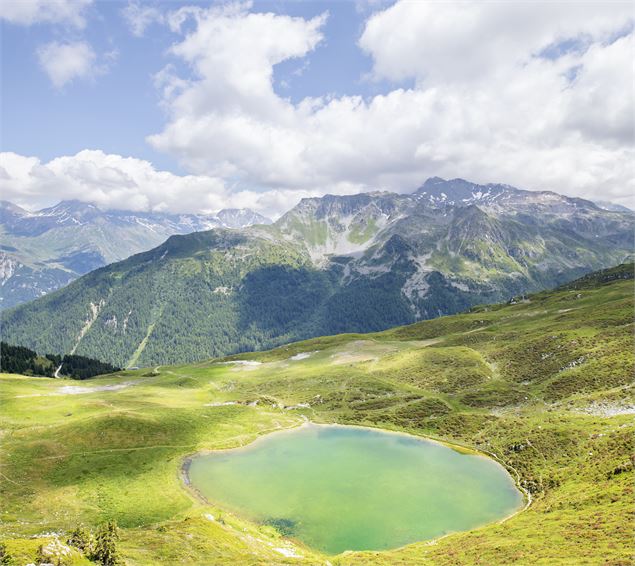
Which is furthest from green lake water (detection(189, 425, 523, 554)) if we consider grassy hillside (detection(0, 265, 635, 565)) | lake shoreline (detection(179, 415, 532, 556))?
grassy hillside (detection(0, 265, 635, 565))

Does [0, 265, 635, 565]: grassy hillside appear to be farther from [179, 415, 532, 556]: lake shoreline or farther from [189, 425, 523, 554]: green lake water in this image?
[189, 425, 523, 554]: green lake water

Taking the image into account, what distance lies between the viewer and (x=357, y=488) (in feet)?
245

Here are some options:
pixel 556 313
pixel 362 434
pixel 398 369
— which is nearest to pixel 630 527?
pixel 362 434

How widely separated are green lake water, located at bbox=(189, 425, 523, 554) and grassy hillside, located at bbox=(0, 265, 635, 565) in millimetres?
4051

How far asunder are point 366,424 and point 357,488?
3945cm

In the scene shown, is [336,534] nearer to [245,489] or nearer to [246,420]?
[245,489]

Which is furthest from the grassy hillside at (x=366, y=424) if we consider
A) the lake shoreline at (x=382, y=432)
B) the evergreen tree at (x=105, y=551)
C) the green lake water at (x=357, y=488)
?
the green lake water at (x=357, y=488)

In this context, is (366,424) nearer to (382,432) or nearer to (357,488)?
(382,432)

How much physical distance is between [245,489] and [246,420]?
138 ft

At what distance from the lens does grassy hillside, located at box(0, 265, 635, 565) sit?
155 feet

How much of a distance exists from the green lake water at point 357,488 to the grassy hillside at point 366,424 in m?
4.05

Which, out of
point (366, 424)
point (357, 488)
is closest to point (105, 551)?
point (357, 488)

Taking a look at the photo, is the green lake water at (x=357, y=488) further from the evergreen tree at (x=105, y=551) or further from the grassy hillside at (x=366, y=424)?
the evergreen tree at (x=105, y=551)

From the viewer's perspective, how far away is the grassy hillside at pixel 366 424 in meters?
47.2
